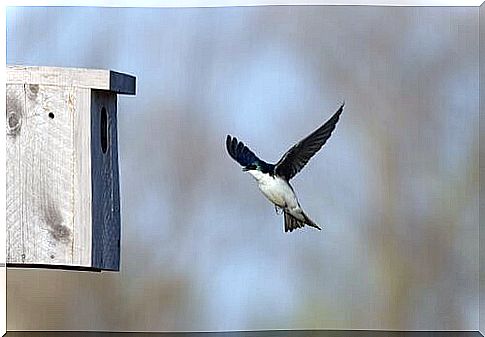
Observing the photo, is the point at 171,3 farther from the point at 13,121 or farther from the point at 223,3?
the point at 13,121

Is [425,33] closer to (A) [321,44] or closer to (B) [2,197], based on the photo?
(A) [321,44]

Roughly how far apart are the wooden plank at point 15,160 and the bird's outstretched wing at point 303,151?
484 mm

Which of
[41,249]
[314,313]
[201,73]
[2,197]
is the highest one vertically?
[201,73]

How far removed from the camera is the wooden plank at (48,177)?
1446 mm

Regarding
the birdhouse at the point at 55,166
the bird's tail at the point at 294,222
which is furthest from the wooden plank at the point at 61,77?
the bird's tail at the point at 294,222

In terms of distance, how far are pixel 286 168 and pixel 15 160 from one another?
0.50 meters

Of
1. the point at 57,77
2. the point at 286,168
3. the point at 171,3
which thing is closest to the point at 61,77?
the point at 57,77

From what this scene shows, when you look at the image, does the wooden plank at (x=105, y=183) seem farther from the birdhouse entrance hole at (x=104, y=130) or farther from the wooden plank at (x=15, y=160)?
the wooden plank at (x=15, y=160)

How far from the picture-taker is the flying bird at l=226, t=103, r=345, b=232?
170 centimetres

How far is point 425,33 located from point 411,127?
18 cm

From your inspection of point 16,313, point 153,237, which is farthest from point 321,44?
point 16,313

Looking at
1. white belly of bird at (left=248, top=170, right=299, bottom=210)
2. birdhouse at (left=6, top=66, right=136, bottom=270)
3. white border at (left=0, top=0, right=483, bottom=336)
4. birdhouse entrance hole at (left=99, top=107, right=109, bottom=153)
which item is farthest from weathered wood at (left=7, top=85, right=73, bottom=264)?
white belly of bird at (left=248, top=170, right=299, bottom=210)

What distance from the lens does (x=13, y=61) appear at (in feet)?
5.69

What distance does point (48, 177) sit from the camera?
147 cm
